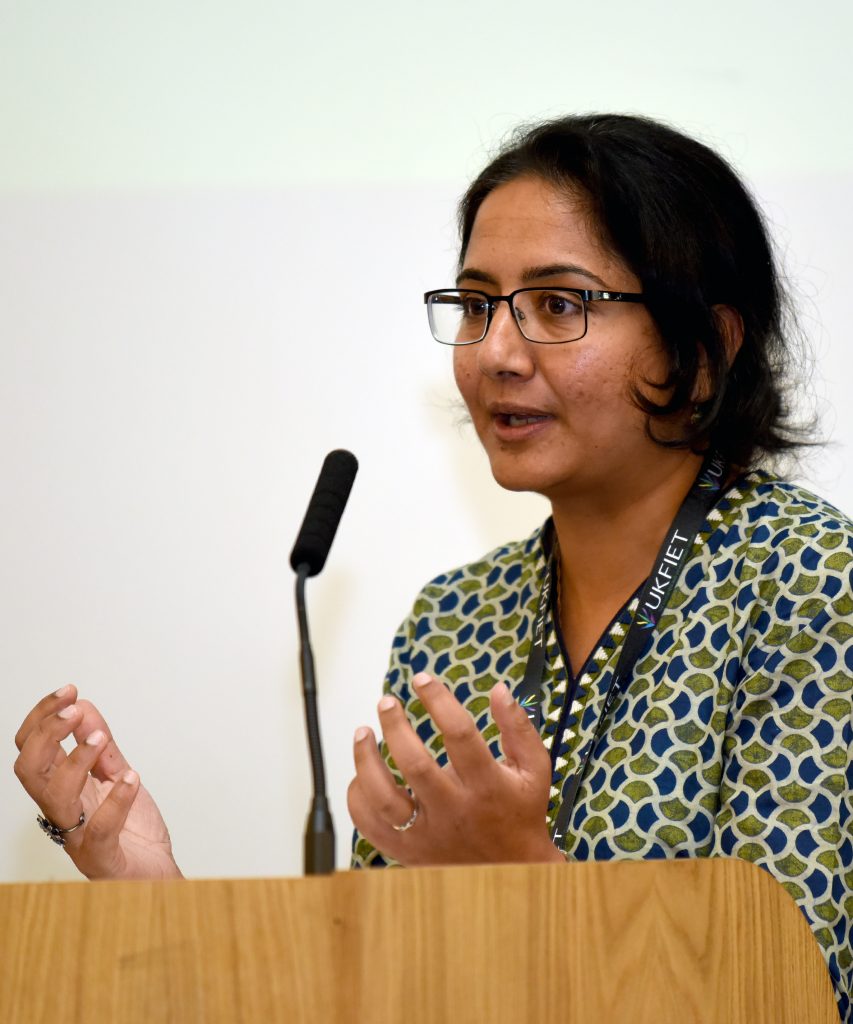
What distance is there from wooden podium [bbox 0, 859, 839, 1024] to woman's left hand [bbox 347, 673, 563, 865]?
239 millimetres

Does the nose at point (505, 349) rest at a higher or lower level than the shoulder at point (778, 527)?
higher

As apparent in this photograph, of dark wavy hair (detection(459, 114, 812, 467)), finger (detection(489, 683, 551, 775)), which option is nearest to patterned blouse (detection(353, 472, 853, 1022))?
dark wavy hair (detection(459, 114, 812, 467))

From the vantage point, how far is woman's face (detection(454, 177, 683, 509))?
166 centimetres

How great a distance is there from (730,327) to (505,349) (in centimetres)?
34

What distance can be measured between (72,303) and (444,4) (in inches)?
31.0

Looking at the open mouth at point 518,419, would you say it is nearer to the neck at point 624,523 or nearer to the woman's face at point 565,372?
the woman's face at point 565,372

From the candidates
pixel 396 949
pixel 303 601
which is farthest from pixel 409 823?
pixel 396 949

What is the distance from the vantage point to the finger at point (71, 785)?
1425mm

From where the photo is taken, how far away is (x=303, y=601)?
1074mm

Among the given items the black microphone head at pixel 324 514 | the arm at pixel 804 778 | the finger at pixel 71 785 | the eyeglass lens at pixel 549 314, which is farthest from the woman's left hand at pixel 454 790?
the eyeglass lens at pixel 549 314

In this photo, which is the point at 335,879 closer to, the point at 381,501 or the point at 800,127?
the point at 381,501

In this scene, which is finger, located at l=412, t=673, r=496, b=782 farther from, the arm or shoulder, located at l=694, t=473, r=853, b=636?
shoulder, located at l=694, t=473, r=853, b=636

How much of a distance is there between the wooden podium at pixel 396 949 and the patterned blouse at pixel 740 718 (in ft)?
1.71

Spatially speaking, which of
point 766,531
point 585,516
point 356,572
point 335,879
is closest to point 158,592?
point 356,572
